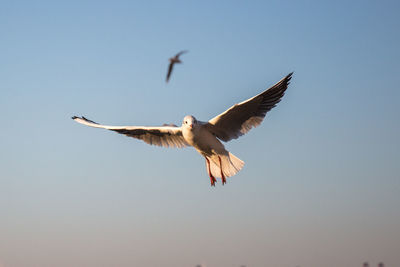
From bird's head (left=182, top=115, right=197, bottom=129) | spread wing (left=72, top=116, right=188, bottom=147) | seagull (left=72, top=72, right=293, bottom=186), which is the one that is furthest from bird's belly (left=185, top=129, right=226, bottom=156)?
spread wing (left=72, top=116, right=188, bottom=147)

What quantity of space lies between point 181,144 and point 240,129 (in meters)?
1.86

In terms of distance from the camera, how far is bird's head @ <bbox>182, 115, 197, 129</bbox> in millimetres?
11952

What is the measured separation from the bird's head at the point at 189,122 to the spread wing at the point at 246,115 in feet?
1.43

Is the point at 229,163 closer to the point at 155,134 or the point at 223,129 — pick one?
the point at 223,129

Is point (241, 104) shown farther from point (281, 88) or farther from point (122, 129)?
point (122, 129)

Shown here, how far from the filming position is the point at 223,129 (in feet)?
41.4

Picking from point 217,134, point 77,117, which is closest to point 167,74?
point 217,134

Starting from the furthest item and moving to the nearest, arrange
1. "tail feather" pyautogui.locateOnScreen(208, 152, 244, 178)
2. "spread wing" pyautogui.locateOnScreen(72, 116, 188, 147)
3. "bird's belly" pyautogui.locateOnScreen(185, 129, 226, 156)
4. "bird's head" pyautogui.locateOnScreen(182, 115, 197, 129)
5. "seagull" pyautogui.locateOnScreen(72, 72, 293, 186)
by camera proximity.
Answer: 1. "spread wing" pyautogui.locateOnScreen(72, 116, 188, 147)
2. "tail feather" pyautogui.locateOnScreen(208, 152, 244, 178)
3. "bird's belly" pyautogui.locateOnScreen(185, 129, 226, 156)
4. "seagull" pyautogui.locateOnScreen(72, 72, 293, 186)
5. "bird's head" pyautogui.locateOnScreen(182, 115, 197, 129)

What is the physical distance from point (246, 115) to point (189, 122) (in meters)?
1.35

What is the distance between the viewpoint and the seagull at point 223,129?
1207 cm

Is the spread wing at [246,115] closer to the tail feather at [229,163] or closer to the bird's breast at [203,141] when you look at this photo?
the bird's breast at [203,141]

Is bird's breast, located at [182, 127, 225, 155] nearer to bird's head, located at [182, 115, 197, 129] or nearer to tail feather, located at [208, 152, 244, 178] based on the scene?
bird's head, located at [182, 115, 197, 129]

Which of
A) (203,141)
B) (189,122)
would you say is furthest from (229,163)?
(189,122)

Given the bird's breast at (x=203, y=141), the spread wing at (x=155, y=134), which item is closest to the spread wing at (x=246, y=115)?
the bird's breast at (x=203, y=141)
